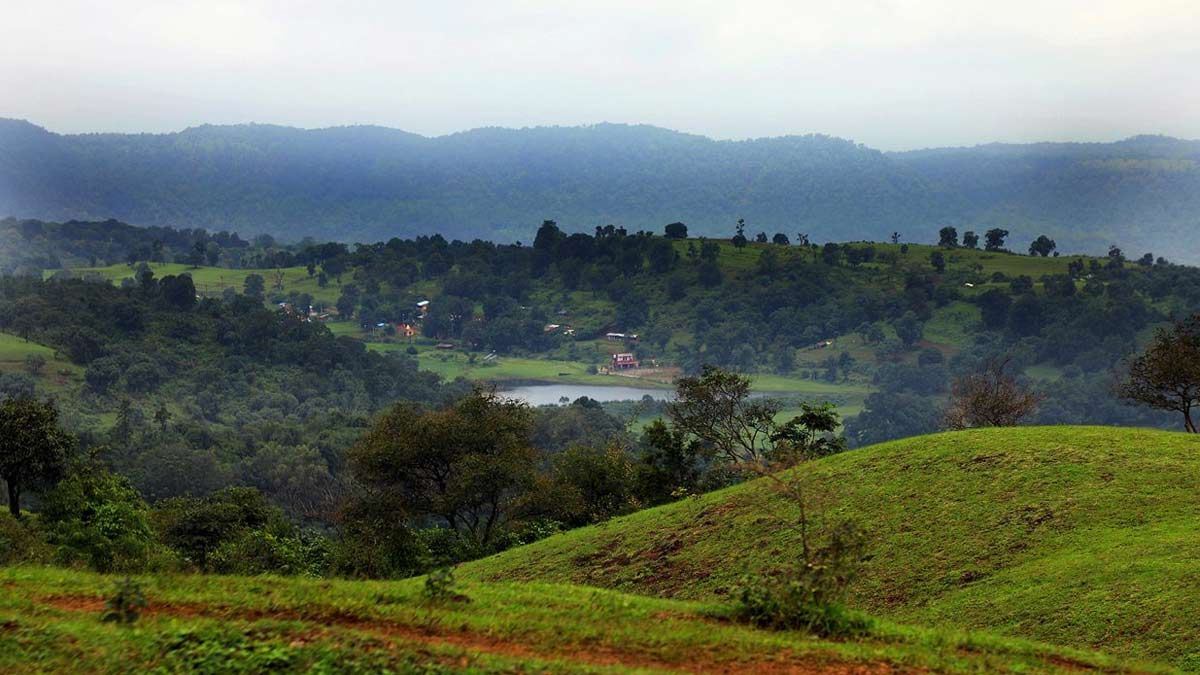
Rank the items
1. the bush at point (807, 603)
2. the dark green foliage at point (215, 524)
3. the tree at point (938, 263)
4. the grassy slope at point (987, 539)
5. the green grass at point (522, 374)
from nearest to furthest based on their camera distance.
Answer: the bush at point (807, 603) < the grassy slope at point (987, 539) < the dark green foliage at point (215, 524) < the green grass at point (522, 374) < the tree at point (938, 263)

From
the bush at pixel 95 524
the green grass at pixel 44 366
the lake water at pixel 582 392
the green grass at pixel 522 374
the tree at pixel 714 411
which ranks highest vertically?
the tree at pixel 714 411

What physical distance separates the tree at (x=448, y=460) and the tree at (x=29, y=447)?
15.2m

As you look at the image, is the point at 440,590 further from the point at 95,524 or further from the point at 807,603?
the point at 95,524

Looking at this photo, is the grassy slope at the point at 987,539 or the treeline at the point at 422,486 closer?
the grassy slope at the point at 987,539

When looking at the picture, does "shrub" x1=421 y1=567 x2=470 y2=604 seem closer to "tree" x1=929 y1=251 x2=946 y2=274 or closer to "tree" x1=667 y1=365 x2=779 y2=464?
"tree" x1=667 y1=365 x2=779 y2=464

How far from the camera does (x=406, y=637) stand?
1108cm

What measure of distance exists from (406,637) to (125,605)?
10.2 ft

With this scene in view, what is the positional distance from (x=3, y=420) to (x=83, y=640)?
138 ft

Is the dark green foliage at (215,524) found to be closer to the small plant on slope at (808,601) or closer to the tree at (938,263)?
the small plant on slope at (808,601)

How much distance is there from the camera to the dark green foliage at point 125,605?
1116cm

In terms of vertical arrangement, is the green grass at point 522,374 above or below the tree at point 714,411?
below

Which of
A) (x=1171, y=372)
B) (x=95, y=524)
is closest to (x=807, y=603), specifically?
(x=95, y=524)

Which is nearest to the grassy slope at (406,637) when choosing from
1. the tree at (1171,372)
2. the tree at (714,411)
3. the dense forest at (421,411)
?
the dense forest at (421,411)

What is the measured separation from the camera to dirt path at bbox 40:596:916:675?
1088 centimetres
